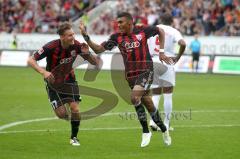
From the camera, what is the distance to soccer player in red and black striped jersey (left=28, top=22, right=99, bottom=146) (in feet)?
39.2

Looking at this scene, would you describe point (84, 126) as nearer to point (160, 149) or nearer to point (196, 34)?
point (160, 149)

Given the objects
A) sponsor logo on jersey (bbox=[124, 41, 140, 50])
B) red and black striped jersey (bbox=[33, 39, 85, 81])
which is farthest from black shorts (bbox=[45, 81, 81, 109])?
sponsor logo on jersey (bbox=[124, 41, 140, 50])

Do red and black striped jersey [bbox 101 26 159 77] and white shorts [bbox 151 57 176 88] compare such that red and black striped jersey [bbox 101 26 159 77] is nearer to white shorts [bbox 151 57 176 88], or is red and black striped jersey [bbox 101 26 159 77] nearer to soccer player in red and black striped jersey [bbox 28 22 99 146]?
soccer player in red and black striped jersey [bbox 28 22 99 146]

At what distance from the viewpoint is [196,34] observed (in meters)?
33.2

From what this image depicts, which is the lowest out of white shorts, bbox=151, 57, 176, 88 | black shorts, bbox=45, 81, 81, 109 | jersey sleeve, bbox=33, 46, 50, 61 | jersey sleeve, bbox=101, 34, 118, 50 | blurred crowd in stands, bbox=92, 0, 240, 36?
blurred crowd in stands, bbox=92, 0, 240, 36

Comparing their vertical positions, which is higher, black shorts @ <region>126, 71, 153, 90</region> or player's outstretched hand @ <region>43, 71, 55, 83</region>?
player's outstretched hand @ <region>43, 71, 55, 83</region>

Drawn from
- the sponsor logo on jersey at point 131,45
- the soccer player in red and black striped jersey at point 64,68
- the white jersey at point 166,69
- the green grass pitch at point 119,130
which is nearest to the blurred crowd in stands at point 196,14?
the green grass pitch at point 119,130

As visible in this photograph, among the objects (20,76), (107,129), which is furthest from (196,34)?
(107,129)

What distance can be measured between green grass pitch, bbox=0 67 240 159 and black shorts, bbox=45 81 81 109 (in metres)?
0.81

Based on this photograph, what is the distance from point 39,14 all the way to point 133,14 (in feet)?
23.2

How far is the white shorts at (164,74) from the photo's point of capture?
45.5 feet

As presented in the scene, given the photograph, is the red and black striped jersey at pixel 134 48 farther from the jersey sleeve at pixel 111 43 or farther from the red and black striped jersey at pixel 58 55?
the red and black striped jersey at pixel 58 55

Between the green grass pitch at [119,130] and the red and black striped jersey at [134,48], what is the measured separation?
1.47 meters

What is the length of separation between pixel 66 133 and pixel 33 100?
6982mm
